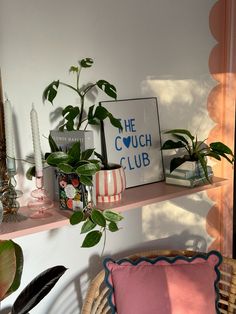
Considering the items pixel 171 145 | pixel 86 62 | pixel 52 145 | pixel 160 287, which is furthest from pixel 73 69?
pixel 160 287

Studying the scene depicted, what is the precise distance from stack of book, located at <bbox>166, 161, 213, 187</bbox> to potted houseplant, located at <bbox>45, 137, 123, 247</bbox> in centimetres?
Answer: 41

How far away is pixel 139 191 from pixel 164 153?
25 centimetres

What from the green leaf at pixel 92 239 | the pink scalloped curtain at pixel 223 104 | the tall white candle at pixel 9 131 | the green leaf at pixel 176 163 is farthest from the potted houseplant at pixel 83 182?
the pink scalloped curtain at pixel 223 104

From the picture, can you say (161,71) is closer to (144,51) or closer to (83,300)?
(144,51)

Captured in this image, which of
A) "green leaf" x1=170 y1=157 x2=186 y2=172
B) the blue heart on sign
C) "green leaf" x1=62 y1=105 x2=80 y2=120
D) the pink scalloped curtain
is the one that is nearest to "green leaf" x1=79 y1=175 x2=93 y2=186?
"green leaf" x1=62 y1=105 x2=80 y2=120

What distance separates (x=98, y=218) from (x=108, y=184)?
0.17 m

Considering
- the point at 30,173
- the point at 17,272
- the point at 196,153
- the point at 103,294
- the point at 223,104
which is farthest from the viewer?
Result: the point at 223,104

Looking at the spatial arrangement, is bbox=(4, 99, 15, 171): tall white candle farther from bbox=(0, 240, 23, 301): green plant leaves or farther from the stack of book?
the stack of book

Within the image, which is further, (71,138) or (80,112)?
(80,112)

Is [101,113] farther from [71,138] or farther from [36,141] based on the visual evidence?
[36,141]

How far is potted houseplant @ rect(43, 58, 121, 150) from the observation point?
1173 mm

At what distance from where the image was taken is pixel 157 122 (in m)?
1.52

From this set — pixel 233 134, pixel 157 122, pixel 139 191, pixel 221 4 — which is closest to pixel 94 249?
pixel 139 191

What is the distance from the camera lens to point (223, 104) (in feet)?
5.74
